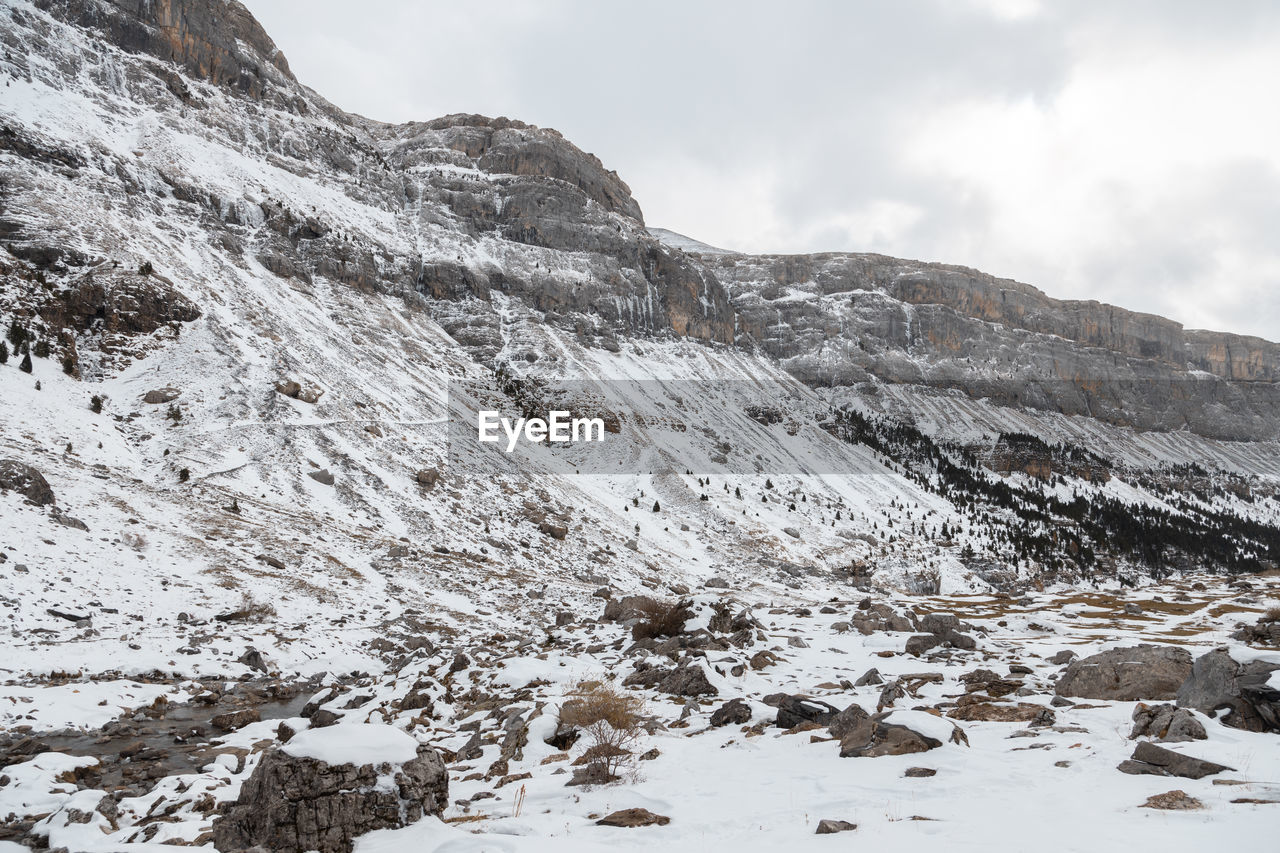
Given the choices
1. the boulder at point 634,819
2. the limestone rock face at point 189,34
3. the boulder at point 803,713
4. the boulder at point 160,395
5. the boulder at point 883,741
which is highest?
the limestone rock face at point 189,34

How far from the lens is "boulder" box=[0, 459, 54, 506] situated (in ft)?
69.1

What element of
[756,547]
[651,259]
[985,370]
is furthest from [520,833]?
[985,370]

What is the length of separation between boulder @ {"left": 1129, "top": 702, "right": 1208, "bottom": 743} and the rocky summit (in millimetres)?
67

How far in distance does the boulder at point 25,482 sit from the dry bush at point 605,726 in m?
21.3

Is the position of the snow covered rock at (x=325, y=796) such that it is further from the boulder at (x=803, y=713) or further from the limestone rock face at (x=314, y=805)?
the boulder at (x=803, y=713)

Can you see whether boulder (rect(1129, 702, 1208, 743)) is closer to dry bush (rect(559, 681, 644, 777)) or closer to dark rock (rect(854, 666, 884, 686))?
dark rock (rect(854, 666, 884, 686))

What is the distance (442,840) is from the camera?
6.79m

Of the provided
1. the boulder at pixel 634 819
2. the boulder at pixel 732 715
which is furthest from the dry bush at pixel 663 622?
the boulder at pixel 634 819

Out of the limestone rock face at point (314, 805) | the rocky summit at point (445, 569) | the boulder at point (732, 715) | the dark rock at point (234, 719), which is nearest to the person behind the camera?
the limestone rock face at point (314, 805)

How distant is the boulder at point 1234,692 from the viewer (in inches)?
357

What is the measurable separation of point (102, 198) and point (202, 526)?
159 feet

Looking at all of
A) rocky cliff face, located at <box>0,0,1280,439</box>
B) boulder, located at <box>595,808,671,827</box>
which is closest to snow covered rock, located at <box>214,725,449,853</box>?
boulder, located at <box>595,808,671,827</box>

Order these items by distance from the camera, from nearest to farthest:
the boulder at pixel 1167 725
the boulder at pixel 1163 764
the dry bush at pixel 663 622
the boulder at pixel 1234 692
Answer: the boulder at pixel 1163 764 → the boulder at pixel 1167 725 → the boulder at pixel 1234 692 → the dry bush at pixel 663 622

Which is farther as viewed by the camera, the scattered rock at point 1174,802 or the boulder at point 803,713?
the boulder at point 803,713
